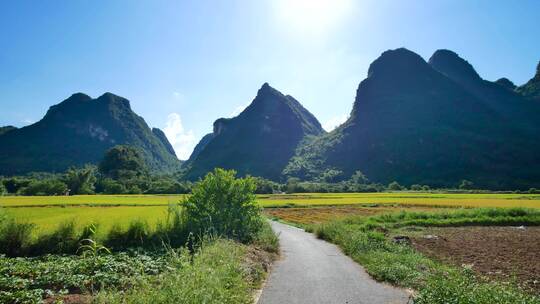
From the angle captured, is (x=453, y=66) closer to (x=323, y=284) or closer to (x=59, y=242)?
(x=323, y=284)

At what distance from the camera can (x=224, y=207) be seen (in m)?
18.2

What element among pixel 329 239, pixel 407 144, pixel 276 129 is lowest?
pixel 329 239

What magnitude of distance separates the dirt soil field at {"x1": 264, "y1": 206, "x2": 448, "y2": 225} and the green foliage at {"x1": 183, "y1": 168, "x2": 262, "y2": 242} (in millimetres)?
15912

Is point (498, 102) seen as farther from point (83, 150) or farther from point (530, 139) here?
point (83, 150)

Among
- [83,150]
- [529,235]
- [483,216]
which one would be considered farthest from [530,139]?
[83,150]

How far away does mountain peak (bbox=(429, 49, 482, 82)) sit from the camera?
171 m

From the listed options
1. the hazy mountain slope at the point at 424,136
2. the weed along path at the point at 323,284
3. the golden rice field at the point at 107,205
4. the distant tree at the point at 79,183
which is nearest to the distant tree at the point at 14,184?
the distant tree at the point at 79,183

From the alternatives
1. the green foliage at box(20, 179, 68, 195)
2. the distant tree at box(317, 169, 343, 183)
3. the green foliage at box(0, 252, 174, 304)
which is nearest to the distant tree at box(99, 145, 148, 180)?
the green foliage at box(20, 179, 68, 195)

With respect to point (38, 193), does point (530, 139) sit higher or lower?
higher

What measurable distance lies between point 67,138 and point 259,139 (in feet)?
296

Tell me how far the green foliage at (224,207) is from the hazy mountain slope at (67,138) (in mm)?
137971

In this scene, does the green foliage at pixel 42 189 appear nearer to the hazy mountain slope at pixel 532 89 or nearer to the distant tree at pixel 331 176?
the distant tree at pixel 331 176

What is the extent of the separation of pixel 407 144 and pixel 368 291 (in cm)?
11837

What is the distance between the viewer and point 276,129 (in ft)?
583
